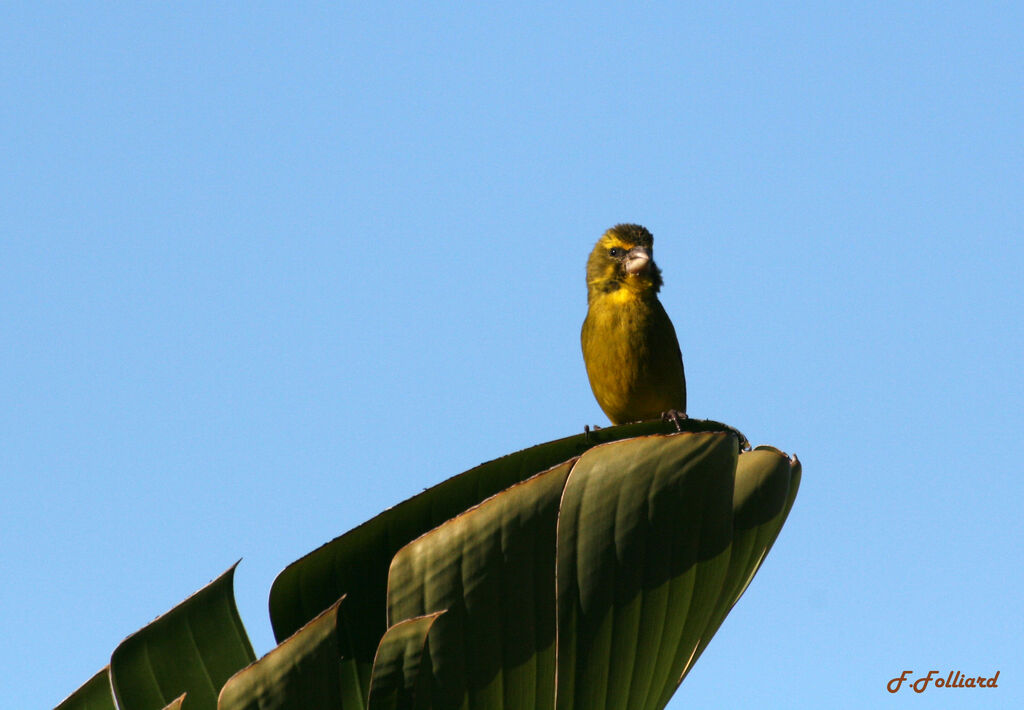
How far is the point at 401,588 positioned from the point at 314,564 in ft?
1.16

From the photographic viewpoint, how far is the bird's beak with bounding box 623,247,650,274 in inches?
183

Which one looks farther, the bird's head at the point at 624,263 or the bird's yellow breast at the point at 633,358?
the bird's head at the point at 624,263

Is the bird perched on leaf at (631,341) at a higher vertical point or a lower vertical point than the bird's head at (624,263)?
lower

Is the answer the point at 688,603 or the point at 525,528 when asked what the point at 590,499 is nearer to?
the point at 525,528

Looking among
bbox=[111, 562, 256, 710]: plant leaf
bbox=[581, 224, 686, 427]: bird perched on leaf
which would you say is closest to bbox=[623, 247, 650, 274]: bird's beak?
bbox=[581, 224, 686, 427]: bird perched on leaf

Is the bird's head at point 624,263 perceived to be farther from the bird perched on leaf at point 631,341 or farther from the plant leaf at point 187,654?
the plant leaf at point 187,654

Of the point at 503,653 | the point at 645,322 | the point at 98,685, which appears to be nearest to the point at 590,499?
the point at 503,653

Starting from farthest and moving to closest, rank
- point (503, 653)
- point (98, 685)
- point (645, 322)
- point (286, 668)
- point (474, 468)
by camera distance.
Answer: point (645, 322) → point (98, 685) → point (474, 468) → point (503, 653) → point (286, 668)

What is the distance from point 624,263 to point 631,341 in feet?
1.53

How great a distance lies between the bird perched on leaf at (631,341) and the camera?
4430 millimetres

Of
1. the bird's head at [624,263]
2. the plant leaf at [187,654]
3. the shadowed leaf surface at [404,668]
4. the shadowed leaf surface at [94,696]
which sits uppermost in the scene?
the bird's head at [624,263]

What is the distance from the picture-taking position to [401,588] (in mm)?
A: 1112

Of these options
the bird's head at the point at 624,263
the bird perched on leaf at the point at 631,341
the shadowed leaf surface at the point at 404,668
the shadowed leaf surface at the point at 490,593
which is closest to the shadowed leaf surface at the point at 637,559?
the shadowed leaf surface at the point at 490,593

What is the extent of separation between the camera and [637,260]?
15.4ft
